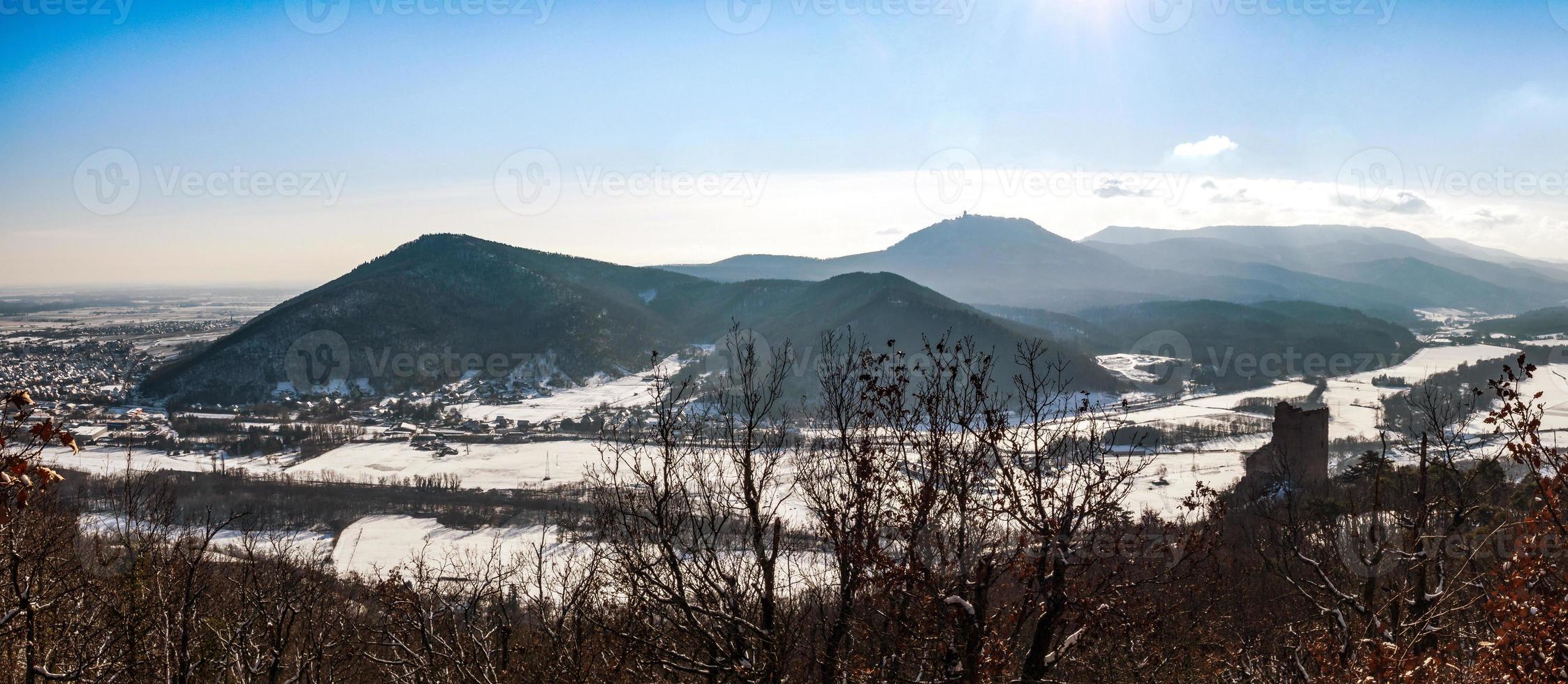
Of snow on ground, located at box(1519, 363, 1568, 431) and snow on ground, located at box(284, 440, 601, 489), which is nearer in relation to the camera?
snow on ground, located at box(1519, 363, 1568, 431)

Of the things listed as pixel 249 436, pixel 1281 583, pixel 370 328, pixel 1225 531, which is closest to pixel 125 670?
pixel 1281 583

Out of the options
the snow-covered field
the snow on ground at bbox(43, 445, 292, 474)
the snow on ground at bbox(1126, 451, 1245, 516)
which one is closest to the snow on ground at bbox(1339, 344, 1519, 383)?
the snow-covered field

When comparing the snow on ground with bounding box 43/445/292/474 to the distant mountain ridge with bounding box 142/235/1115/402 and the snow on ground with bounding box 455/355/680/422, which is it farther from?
the distant mountain ridge with bounding box 142/235/1115/402

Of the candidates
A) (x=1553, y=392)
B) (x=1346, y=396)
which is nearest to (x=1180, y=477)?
(x=1346, y=396)

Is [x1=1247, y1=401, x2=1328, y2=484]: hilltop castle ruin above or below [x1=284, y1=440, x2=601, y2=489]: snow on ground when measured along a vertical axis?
above

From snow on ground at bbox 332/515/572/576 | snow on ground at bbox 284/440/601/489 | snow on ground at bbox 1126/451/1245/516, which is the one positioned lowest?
snow on ground at bbox 332/515/572/576

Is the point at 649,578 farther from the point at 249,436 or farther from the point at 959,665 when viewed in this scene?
the point at 249,436

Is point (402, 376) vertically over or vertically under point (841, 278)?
under
